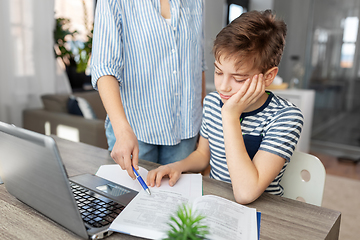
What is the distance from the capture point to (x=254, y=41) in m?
0.89

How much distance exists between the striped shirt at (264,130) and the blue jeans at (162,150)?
0.12 m

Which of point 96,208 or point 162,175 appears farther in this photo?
point 162,175

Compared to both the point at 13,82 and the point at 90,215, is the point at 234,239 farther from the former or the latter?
the point at 13,82

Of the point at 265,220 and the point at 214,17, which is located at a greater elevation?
the point at 214,17

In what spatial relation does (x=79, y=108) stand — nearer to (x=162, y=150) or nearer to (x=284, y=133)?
(x=162, y=150)

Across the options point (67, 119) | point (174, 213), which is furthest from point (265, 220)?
point (67, 119)

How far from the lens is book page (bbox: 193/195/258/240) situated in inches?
23.8

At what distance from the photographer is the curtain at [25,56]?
100 inches

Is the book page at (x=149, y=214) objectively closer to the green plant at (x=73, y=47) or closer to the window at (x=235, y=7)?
the green plant at (x=73, y=47)

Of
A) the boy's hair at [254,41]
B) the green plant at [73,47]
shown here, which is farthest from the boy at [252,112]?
the green plant at [73,47]

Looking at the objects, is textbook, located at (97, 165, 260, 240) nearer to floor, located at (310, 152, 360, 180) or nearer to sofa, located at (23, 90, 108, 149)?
sofa, located at (23, 90, 108, 149)

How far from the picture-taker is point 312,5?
427 centimetres

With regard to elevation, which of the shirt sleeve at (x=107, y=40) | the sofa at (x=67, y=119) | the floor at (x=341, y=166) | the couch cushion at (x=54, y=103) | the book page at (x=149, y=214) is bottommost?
the floor at (x=341, y=166)

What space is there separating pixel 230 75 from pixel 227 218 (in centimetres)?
42
